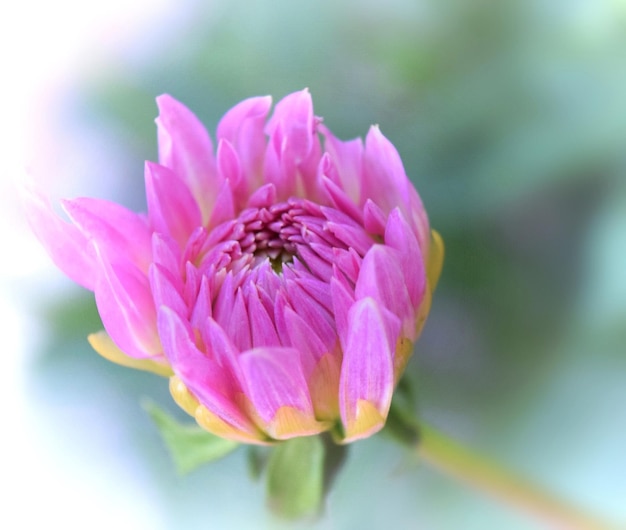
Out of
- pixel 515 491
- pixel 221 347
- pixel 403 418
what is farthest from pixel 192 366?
pixel 515 491

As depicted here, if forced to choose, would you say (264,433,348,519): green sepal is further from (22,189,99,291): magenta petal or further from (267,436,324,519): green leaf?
(22,189,99,291): magenta petal

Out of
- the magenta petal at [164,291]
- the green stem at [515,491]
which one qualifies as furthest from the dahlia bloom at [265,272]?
the green stem at [515,491]

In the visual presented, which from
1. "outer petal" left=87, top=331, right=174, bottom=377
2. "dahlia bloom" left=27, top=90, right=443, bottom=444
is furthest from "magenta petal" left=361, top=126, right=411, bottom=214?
"outer petal" left=87, top=331, right=174, bottom=377

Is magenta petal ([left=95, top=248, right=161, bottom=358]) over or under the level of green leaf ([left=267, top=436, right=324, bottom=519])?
over

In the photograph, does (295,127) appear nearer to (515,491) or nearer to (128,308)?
(128,308)

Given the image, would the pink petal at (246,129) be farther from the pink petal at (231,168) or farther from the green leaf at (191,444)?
the green leaf at (191,444)

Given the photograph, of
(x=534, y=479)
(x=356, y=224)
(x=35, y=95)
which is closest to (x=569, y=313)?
(x=534, y=479)

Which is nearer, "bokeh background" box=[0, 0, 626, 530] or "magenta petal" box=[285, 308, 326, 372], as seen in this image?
"magenta petal" box=[285, 308, 326, 372]
